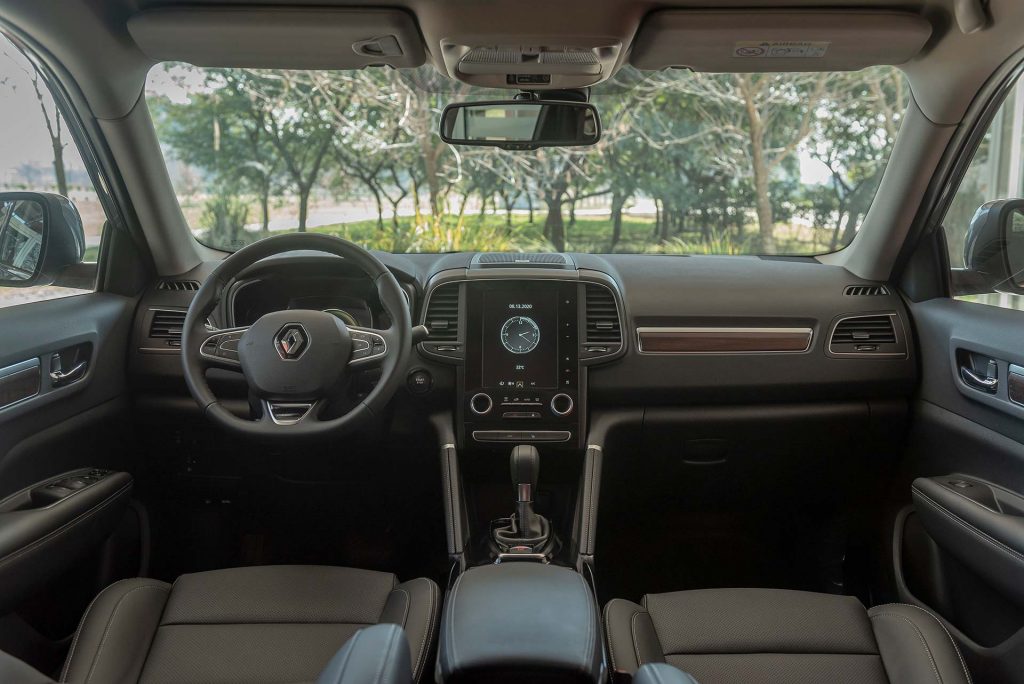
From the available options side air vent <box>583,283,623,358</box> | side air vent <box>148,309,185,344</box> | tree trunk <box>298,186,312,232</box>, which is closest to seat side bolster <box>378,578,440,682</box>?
side air vent <box>583,283,623,358</box>

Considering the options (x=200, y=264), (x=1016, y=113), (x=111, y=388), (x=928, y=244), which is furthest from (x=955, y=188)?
(x=111, y=388)

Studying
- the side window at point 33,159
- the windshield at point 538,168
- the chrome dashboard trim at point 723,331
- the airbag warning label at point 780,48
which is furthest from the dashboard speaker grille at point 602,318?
the windshield at point 538,168

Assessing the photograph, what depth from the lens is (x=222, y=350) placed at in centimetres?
222

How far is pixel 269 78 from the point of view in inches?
203

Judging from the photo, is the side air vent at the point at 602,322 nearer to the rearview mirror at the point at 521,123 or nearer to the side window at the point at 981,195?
the rearview mirror at the point at 521,123

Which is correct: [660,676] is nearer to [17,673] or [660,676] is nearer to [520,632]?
[520,632]

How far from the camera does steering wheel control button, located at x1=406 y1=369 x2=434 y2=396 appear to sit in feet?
8.91

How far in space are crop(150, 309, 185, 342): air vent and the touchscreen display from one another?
42.9 inches

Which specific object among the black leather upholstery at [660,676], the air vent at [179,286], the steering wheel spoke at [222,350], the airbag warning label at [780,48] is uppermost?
the airbag warning label at [780,48]

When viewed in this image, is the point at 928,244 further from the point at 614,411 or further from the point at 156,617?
the point at 156,617

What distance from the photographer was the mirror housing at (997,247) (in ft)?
8.25

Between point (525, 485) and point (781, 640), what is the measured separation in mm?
917

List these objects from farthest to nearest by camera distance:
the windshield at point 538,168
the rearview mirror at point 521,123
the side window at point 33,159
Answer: the windshield at point 538,168
the rearview mirror at point 521,123
the side window at point 33,159

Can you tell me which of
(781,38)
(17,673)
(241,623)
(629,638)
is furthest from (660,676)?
(781,38)
